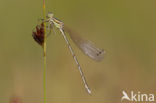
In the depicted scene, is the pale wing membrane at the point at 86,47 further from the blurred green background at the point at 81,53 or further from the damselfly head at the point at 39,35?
the damselfly head at the point at 39,35

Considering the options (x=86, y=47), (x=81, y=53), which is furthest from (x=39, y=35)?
(x=81, y=53)

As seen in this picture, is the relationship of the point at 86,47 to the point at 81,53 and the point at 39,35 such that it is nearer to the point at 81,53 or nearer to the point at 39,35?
the point at 39,35

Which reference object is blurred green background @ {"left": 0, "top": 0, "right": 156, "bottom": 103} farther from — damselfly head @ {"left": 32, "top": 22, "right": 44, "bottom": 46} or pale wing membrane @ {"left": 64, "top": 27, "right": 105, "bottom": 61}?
damselfly head @ {"left": 32, "top": 22, "right": 44, "bottom": 46}

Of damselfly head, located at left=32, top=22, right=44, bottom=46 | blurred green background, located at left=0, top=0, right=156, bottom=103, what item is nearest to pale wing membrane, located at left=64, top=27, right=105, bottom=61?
→ blurred green background, located at left=0, top=0, right=156, bottom=103

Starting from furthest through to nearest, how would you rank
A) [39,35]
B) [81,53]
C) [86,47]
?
[81,53]
[86,47]
[39,35]

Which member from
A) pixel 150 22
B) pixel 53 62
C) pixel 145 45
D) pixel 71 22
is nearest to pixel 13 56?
pixel 53 62

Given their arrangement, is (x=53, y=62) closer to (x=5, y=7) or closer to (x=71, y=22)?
(x=71, y=22)
